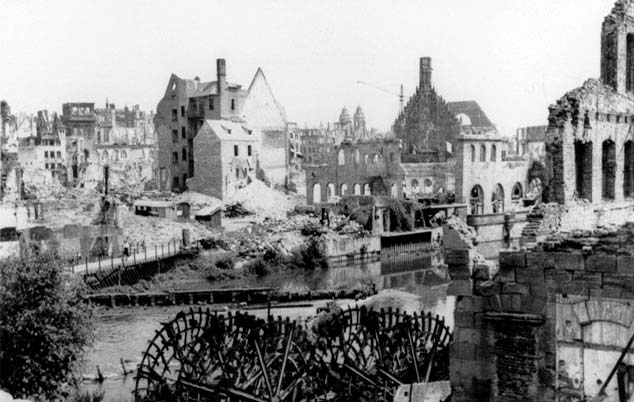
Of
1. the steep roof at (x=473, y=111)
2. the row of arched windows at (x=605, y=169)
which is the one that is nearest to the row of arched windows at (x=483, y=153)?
the steep roof at (x=473, y=111)

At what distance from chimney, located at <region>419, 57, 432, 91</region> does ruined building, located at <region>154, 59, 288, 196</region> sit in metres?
20.8

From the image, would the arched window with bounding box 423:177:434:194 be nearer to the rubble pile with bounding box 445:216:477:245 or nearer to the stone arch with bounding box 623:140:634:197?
the stone arch with bounding box 623:140:634:197

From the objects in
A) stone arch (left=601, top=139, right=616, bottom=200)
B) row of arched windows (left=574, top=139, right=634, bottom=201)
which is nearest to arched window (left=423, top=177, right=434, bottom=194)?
row of arched windows (left=574, top=139, right=634, bottom=201)

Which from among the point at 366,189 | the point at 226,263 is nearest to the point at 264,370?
the point at 226,263

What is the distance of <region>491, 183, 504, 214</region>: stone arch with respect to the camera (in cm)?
6881

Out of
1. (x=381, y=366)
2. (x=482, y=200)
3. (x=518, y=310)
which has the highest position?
(x=482, y=200)

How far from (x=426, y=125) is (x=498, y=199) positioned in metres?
21.6

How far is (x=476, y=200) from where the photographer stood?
68.7 meters

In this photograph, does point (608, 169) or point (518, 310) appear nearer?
point (518, 310)

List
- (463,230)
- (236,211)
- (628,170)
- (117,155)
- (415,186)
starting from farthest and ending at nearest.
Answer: (117,155)
(415,186)
(236,211)
(628,170)
(463,230)

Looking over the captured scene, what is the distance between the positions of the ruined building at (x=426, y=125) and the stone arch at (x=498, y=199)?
52.0 ft

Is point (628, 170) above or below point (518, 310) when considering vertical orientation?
above

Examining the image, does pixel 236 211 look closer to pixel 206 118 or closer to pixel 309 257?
pixel 206 118

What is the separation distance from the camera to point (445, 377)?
18.1 meters
